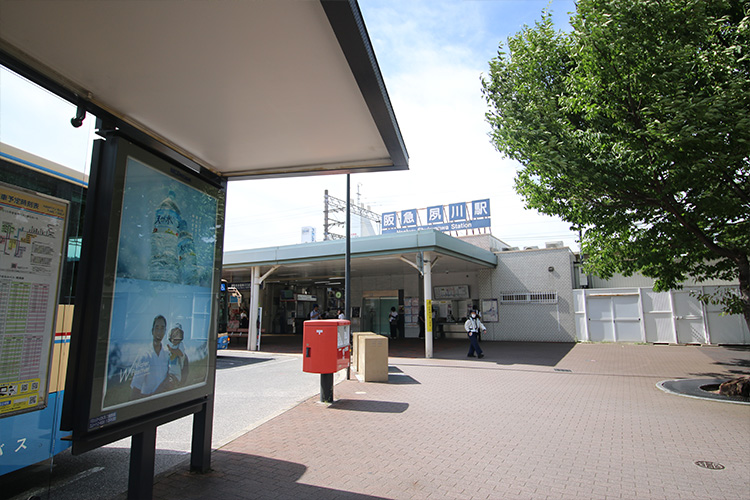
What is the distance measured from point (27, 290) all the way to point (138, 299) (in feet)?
2.50

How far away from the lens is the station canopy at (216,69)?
2.61 metres

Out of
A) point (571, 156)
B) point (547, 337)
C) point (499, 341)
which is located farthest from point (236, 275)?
point (571, 156)

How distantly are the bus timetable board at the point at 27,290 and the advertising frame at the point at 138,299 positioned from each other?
567 mm

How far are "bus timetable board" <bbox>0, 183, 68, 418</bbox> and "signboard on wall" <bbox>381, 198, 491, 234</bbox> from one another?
22924 mm

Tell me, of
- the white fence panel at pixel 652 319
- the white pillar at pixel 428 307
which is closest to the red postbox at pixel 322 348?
the white pillar at pixel 428 307

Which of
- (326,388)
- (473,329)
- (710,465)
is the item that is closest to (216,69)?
(326,388)

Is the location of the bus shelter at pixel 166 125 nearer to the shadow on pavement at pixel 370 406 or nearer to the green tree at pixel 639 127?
the shadow on pavement at pixel 370 406

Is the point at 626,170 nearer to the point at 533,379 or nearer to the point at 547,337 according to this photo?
the point at 533,379

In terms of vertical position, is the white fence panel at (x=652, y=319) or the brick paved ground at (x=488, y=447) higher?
the white fence panel at (x=652, y=319)

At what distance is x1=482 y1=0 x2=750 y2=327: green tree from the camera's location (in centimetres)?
656

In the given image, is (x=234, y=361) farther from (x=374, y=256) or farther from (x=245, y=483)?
(x=245, y=483)

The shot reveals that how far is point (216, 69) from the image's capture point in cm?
316

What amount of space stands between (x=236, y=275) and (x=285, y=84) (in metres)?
25.1

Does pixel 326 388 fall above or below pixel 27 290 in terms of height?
below
